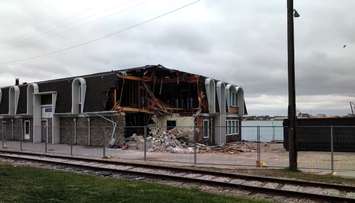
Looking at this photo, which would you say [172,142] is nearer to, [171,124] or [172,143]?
[172,143]

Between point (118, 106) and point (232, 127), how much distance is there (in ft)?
55.2

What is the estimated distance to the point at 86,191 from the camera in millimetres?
12758

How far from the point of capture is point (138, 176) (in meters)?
17.6

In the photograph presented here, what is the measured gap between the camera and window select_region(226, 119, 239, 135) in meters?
50.2

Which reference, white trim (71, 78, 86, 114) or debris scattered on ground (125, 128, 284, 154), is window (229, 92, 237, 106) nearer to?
debris scattered on ground (125, 128, 284, 154)

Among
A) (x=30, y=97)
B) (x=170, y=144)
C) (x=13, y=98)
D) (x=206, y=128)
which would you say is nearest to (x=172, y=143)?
(x=170, y=144)

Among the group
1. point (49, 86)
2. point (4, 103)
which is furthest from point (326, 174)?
point (4, 103)

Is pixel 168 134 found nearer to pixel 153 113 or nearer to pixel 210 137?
pixel 153 113

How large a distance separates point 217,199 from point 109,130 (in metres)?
27.5

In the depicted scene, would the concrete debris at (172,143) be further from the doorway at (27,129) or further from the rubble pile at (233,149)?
the doorway at (27,129)

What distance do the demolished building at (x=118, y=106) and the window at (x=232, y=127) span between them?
0.02m

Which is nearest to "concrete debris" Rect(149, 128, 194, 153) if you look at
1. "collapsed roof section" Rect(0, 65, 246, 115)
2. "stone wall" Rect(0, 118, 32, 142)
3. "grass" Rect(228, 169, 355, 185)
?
"collapsed roof section" Rect(0, 65, 246, 115)

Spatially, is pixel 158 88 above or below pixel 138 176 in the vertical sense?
above

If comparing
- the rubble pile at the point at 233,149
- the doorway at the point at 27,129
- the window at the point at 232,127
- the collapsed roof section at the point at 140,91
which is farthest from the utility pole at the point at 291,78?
the doorway at the point at 27,129
